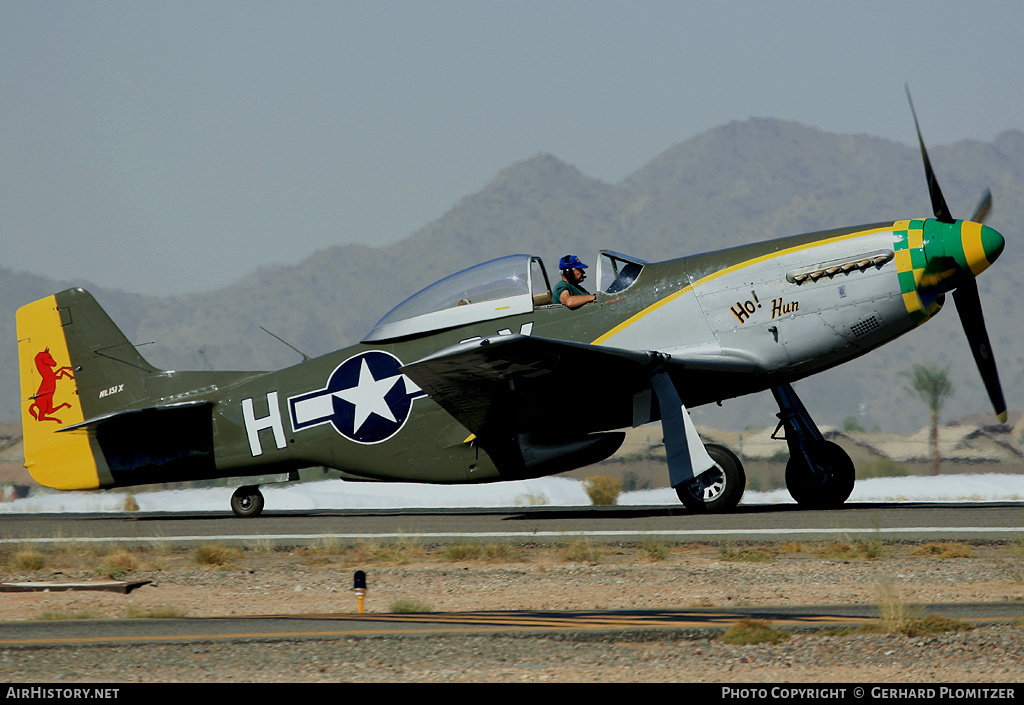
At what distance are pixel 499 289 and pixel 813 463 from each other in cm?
447

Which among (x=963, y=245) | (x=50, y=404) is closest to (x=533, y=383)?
(x=963, y=245)

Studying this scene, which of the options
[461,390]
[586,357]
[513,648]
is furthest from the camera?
[461,390]

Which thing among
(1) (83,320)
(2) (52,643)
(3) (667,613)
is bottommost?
(3) (667,613)

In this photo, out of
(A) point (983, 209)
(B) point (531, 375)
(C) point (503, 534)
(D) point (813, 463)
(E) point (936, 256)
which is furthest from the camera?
(D) point (813, 463)

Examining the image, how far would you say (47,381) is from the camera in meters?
16.1

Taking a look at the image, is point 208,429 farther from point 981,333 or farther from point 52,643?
point 981,333

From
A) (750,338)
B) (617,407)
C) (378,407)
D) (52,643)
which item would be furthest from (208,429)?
(52,643)

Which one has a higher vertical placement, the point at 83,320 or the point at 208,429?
the point at 83,320

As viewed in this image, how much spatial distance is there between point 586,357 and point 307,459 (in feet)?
15.2

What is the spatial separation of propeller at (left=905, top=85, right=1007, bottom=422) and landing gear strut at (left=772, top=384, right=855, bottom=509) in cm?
197

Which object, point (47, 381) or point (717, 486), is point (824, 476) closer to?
point (717, 486)

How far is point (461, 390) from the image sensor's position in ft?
43.2

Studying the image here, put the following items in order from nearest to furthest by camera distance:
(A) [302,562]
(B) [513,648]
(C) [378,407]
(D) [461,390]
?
(B) [513,648]
(A) [302,562]
(D) [461,390]
(C) [378,407]

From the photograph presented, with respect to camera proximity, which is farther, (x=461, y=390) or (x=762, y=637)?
(x=461, y=390)
